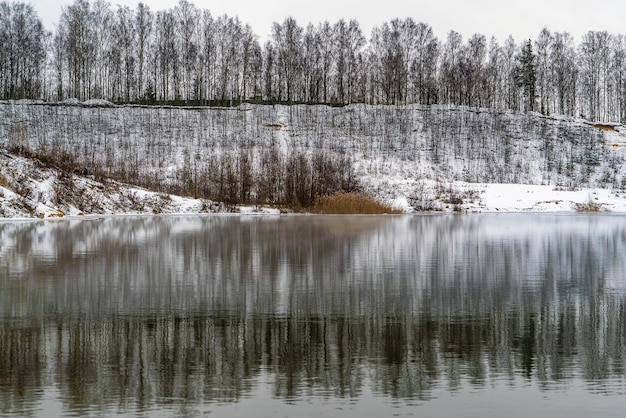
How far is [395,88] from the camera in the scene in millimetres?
82938

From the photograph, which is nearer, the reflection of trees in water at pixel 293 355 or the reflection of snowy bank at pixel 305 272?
the reflection of trees in water at pixel 293 355

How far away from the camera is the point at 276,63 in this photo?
81.4 metres

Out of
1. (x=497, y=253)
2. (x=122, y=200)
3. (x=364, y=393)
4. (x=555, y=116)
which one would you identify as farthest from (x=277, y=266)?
(x=555, y=116)

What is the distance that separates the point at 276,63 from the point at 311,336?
250ft

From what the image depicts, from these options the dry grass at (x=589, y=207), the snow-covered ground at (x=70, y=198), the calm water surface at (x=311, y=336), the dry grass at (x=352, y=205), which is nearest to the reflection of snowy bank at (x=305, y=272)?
the calm water surface at (x=311, y=336)

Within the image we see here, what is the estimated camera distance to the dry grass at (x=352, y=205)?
140 feet

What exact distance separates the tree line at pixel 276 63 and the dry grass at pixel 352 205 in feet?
119

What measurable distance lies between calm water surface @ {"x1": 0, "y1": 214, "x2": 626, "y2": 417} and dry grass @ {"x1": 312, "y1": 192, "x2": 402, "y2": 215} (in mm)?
26675

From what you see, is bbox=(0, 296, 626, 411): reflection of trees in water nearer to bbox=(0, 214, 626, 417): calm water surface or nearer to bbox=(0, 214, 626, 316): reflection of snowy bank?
bbox=(0, 214, 626, 417): calm water surface

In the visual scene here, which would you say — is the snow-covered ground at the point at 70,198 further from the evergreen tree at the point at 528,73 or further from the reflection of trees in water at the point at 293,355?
the evergreen tree at the point at 528,73

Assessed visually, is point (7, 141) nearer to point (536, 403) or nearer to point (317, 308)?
point (317, 308)

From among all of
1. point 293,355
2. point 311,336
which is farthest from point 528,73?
point 293,355

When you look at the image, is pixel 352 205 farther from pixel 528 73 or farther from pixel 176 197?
pixel 528 73

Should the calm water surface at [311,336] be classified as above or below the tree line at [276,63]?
below
